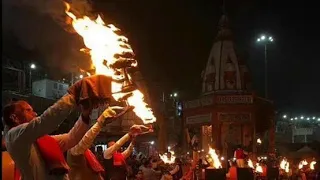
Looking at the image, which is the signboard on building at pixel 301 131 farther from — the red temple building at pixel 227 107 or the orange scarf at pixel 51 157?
the orange scarf at pixel 51 157

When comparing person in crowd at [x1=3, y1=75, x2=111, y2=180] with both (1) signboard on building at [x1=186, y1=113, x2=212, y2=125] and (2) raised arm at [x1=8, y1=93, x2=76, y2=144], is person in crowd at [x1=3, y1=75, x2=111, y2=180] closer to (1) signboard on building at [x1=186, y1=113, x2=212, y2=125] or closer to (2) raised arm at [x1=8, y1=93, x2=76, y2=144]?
(2) raised arm at [x1=8, y1=93, x2=76, y2=144]

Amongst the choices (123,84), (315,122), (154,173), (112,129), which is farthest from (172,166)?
(315,122)

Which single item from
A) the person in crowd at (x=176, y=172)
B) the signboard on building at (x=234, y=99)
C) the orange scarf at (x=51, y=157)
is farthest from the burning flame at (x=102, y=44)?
the signboard on building at (x=234, y=99)

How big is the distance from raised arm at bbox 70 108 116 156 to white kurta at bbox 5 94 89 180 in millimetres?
722

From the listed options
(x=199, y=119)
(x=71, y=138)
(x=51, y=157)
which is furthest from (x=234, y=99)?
(x=51, y=157)

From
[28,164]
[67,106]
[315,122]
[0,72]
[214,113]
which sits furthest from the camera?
[315,122]

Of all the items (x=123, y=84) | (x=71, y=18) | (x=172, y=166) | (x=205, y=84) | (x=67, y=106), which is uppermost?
(x=205, y=84)

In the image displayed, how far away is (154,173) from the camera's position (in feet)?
39.2

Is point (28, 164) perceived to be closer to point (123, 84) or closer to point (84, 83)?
point (84, 83)

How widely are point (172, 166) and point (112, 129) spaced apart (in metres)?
15.6

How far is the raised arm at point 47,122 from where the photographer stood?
131 inches

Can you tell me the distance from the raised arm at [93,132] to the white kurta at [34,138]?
0.72 meters

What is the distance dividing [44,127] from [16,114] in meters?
0.57

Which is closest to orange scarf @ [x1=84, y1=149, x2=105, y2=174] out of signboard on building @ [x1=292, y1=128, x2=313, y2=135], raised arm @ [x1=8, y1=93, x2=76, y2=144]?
raised arm @ [x1=8, y1=93, x2=76, y2=144]
